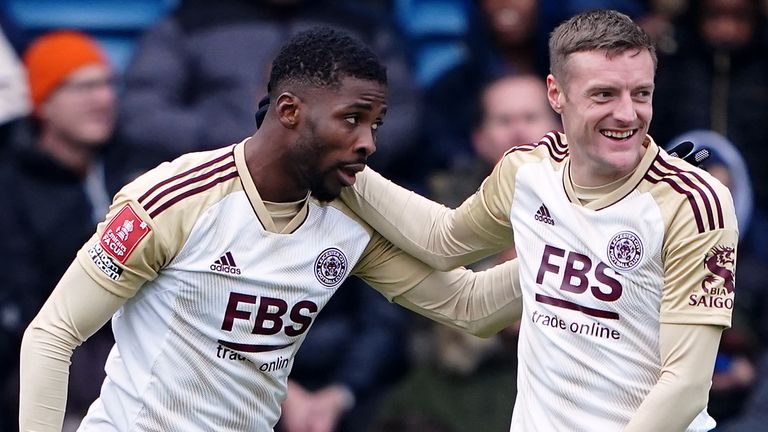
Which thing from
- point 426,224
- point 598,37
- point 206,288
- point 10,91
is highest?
point 598,37

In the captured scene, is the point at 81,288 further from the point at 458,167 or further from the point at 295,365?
the point at 458,167

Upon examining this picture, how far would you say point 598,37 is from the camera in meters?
4.38

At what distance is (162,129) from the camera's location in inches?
298

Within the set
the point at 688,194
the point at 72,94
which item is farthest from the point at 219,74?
the point at 688,194

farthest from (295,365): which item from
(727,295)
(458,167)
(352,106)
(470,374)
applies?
(727,295)

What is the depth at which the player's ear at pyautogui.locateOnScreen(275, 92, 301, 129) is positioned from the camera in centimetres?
464

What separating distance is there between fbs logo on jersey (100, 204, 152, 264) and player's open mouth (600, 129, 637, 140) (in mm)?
1331

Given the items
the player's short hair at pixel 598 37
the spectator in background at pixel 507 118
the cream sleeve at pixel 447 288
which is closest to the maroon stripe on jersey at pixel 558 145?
the player's short hair at pixel 598 37

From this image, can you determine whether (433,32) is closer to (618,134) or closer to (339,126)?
(339,126)

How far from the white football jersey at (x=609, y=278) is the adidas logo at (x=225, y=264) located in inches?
33.3

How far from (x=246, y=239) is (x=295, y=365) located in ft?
8.49

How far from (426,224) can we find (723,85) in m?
3.53

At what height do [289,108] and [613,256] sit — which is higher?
[289,108]

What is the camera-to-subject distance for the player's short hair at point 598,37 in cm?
435
